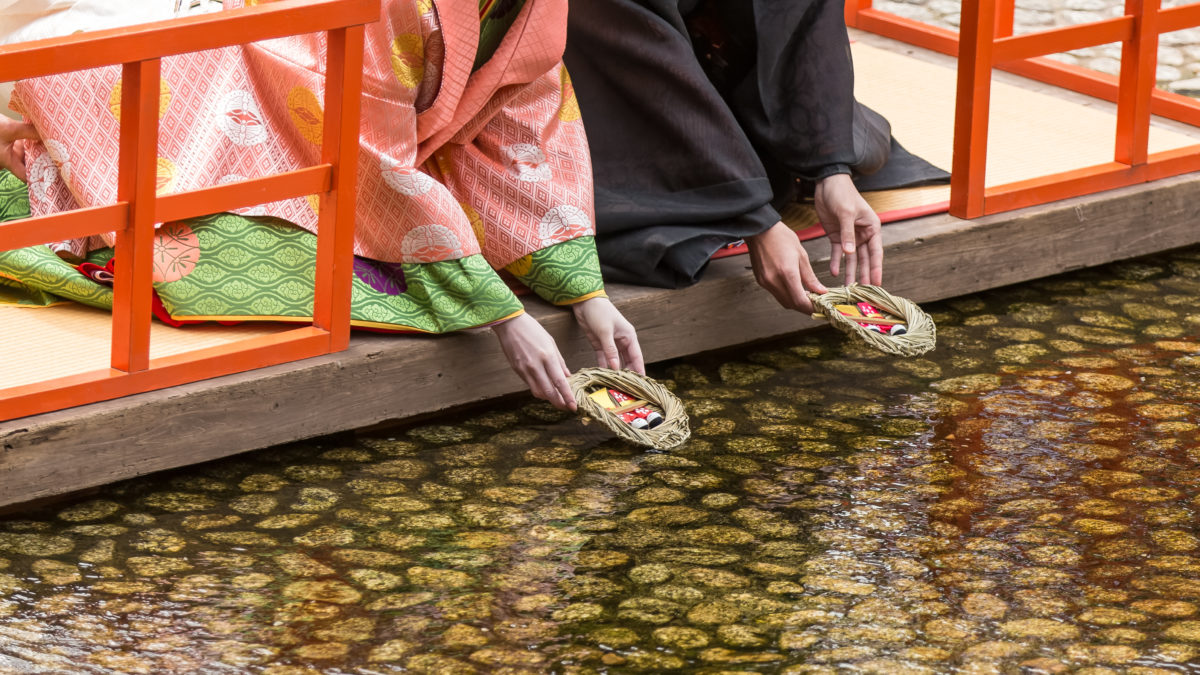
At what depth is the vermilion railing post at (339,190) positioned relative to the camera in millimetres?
2836

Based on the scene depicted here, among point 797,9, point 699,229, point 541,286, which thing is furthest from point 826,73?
point 541,286

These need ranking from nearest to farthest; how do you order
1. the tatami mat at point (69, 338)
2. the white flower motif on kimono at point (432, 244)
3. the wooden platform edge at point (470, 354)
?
the wooden platform edge at point (470, 354) < the tatami mat at point (69, 338) < the white flower motif on kimono at point (432, 244)

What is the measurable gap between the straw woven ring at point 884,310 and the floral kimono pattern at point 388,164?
0.49 m

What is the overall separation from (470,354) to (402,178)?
1.25 feet

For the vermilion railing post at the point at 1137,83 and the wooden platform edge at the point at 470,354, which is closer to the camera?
the wooden platform edge at the point at 470,354

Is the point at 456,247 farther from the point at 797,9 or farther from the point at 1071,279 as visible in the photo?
the point at 1071,279

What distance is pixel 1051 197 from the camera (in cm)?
393

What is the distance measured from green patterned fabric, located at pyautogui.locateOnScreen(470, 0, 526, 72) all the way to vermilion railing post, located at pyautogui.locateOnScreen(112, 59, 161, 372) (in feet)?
2.08

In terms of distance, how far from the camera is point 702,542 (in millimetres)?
2727

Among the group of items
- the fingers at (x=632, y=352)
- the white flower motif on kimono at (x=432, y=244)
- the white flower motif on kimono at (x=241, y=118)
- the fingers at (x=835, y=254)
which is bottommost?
the fingers at (x=632, y=352)

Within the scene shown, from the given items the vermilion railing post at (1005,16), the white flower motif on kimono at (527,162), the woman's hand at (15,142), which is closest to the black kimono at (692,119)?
the white flower motif on kimono at (527,162)

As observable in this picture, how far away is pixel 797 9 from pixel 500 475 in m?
1.18

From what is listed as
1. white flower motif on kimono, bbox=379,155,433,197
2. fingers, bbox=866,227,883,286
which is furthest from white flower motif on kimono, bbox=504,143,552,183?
fingers, bbox=866,227,883,286

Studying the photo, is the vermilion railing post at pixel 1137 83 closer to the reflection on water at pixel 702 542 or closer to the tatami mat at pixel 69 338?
the reflection on water at pixel 702 542
